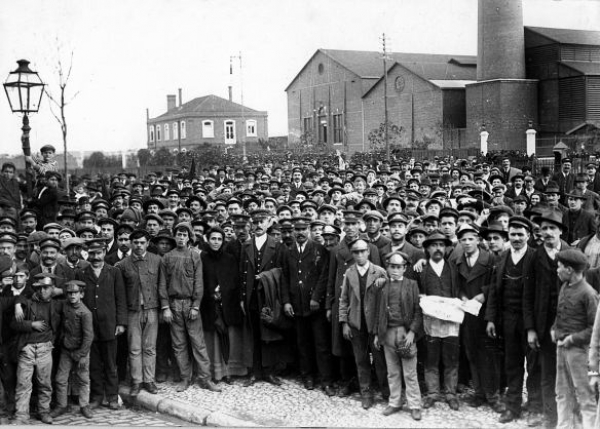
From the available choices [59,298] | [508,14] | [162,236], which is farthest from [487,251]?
[508,14]

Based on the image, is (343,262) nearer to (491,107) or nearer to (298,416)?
(298,416)

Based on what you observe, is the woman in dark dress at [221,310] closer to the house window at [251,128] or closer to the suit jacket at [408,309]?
the suit jacket at [408,309]

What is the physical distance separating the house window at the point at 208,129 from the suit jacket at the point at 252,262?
157ft

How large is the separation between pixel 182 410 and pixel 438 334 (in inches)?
115

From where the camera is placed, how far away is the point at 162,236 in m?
8.23

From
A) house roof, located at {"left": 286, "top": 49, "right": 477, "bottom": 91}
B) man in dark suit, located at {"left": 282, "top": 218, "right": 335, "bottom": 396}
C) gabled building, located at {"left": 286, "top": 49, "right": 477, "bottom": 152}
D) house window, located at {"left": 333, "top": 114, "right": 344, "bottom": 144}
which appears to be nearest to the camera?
man in dark suit, located at {"left": 282, "top": 218, "right": 335, "bottom": 396}

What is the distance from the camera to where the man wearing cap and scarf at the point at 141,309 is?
7840 mm

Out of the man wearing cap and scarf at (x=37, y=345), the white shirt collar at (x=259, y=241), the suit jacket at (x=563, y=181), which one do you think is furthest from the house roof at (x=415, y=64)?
the man wearing cap and scarf at (x=37, y=345)

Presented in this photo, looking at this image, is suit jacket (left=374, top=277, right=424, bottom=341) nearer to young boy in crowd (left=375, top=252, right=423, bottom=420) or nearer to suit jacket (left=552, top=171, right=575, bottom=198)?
young boy in crowd (left=375, top=252, right=423, bottom=420)

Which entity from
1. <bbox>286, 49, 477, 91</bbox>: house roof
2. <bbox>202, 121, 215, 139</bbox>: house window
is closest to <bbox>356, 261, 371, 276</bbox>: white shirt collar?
<bbox>286, 49, 477, 91</bbox>: house roof

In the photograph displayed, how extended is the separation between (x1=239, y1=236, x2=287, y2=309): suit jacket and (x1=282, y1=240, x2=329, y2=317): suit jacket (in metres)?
0.21

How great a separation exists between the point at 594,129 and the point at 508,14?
9.46 m

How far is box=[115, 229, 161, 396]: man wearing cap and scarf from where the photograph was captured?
7.84 metres

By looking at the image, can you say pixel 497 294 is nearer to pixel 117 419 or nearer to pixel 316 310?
pixel 316 310
